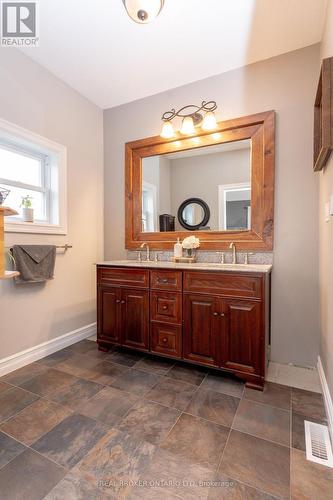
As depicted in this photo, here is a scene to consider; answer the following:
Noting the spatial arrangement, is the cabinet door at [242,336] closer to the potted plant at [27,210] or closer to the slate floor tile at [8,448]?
the slate floor tile at [8,448]

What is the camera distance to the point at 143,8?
57.9 inches

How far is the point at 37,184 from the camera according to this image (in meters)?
2.34

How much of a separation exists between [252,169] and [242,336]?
1.41 meters

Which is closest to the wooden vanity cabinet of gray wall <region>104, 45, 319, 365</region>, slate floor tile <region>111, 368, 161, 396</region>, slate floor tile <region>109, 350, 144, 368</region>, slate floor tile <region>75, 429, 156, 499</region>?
slate floor tile <region>109, 350, 144, 368</region>

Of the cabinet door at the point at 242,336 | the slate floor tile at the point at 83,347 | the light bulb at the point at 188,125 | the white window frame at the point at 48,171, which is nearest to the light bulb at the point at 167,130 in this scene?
the light bulb at the point at 188,125

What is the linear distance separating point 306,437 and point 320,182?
169cm

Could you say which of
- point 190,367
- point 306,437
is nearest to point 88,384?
point 190,367

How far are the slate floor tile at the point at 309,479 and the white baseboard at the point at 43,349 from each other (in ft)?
6.70

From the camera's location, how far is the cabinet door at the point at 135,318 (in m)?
2.11

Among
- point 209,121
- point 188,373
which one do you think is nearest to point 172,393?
point 188,373

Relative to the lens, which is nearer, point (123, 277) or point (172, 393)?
point (172, 393)

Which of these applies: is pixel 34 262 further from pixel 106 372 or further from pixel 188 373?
pixel 188 373

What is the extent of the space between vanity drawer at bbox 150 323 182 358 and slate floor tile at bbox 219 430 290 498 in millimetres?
757

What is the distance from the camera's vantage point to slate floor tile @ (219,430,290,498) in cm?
105
